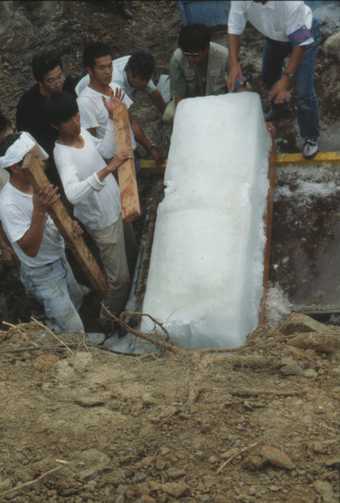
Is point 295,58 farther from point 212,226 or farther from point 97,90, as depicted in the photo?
point 97,90

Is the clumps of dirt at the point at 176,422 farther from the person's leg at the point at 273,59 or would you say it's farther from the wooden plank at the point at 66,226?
the person's leg at the point at 273,59

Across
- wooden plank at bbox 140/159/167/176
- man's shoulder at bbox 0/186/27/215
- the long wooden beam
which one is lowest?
wooden plank at bbox 140/159/167/176

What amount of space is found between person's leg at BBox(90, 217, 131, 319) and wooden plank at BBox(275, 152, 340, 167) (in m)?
1.54

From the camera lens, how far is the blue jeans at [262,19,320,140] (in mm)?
4926

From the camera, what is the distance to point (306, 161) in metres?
5.58

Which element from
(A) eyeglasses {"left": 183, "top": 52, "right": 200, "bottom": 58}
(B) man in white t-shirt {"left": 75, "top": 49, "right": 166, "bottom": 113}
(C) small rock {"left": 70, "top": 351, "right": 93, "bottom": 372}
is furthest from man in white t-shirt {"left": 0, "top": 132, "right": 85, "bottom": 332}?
(A) eyeglasses {"left": 183, "top": 52, "right": 200, "bottom": 58}

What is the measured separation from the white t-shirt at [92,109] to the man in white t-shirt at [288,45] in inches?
37.4

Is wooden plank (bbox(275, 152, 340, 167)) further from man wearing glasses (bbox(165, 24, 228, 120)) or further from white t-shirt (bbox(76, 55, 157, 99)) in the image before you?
white t-shirt (bbox(76, 55, 157, 99))

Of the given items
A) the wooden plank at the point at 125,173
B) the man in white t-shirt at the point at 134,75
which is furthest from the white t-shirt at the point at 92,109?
the wooden plank at the point at 125,173

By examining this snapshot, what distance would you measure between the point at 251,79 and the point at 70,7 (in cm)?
268

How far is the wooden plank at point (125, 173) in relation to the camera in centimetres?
423

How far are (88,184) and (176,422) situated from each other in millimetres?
1648

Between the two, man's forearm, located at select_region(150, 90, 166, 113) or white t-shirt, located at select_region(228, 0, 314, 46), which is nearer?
white t-shirt, located at select_region(228, 0, 314, 46)

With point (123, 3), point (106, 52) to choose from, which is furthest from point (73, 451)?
point (123, 3)
